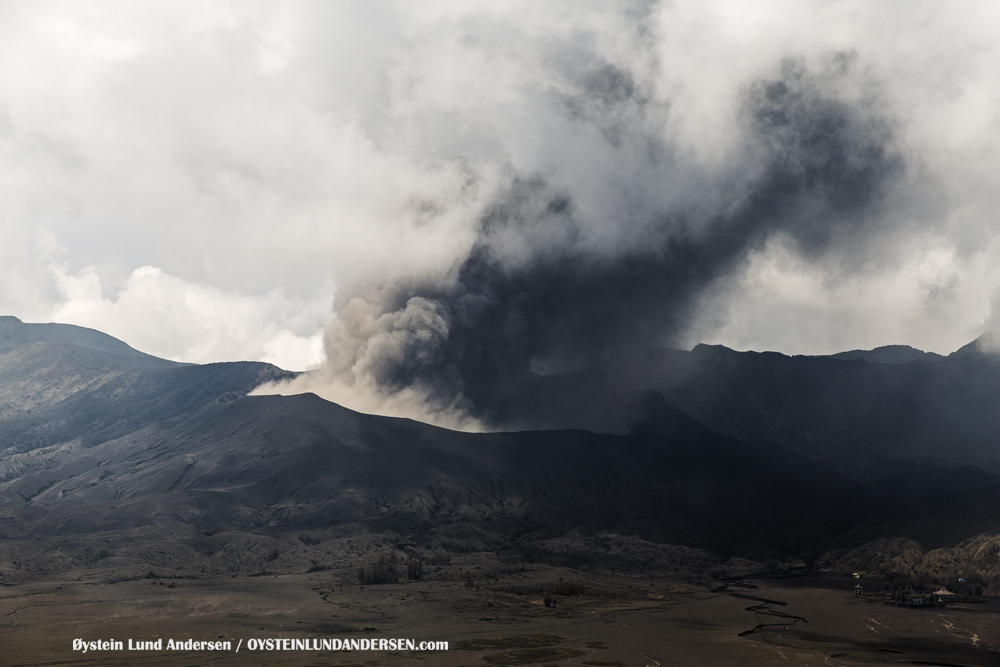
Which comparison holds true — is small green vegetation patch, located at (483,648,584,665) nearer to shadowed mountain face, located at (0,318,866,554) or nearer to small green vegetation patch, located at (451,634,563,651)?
small green vegetation patch, located at (451,634,563,651)

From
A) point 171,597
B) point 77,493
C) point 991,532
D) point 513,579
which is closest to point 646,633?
point 513,579

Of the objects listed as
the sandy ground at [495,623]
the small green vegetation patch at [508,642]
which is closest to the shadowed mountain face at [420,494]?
the sandy ground at [495,623]

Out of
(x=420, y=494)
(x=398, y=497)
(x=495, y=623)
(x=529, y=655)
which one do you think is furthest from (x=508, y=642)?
(x=420, y=494)

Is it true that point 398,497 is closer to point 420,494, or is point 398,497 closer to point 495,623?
point 420,494

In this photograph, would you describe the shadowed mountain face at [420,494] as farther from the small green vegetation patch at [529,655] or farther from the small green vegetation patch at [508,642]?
the small green vegetation patch at [529,655]

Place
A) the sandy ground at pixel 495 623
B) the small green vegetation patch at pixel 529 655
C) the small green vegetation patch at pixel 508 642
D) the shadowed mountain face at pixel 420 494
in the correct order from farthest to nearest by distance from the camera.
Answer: the shadowed mountain face at pixel 420 494 → the small green vegetation patch at pixel 508 642 → the sandy ground at pixel 495 623 → the small green vegetation patch at pixel 529 655
